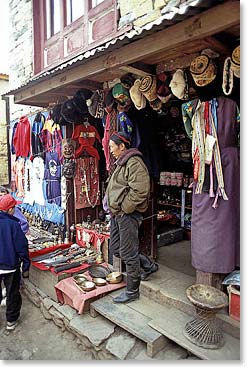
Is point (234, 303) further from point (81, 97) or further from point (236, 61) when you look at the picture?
point (81, 97)

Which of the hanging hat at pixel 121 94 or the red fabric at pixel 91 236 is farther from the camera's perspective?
the red fabric at pixel 91 236

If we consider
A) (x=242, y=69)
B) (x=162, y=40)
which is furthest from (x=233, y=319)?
(x=162, y=40)

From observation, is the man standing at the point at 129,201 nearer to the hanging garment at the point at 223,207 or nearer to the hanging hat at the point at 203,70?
the hanging garment at the point at 223,207

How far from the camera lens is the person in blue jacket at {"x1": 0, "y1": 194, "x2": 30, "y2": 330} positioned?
12.2ft

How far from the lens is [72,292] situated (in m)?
3.88

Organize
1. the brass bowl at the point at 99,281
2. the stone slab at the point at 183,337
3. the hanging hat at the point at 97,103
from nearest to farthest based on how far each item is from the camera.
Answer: the stone slab at the point at 183,337 < the brass bowl at the point at 99,281 < the hanging hat at the point at 97,103

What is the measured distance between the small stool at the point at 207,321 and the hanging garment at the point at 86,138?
3410 millimetres

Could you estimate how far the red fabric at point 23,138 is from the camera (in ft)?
22.3

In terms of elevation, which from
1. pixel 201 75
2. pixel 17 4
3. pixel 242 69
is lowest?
pixel 242 69

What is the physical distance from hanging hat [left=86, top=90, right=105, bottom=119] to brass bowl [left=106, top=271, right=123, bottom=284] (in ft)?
7.91

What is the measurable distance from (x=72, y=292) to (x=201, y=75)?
10.2 ft

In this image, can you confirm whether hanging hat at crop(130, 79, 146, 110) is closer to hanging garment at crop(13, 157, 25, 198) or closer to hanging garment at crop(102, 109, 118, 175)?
hanging garment at crop(102, 109, 118, 175)

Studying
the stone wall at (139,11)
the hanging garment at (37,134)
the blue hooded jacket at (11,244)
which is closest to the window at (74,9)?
the stone wall at (139,11)

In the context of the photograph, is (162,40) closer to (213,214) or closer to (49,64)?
(213,214)
